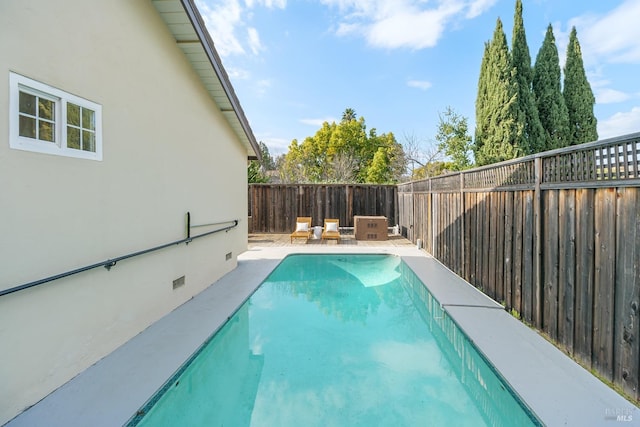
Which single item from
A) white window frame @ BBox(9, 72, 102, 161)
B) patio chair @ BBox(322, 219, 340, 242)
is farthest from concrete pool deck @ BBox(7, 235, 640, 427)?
patio chair @ BBox(322, 219, 340, 242)

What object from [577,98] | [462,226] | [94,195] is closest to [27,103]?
[94,195]

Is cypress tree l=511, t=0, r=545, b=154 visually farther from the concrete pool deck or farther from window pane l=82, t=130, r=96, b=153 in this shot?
window pane l=82, t=130, r=96, b=153

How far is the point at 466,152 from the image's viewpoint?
18.7 meters

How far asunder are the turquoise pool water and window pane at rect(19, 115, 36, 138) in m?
2.62

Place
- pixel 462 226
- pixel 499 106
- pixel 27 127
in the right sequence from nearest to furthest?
pixel 27 127 → pixel 462 226 → pixel 499 106

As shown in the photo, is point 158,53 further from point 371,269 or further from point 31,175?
point 371,269

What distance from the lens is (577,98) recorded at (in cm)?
1555

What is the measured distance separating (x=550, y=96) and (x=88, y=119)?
1856 centimetres

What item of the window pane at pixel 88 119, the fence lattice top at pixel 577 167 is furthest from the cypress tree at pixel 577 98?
the window pane at pixel 88 119

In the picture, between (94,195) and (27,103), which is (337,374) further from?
(27,103)

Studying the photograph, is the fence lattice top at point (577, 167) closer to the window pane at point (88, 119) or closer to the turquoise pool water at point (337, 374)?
the turquoise pool water at point (337, 374)

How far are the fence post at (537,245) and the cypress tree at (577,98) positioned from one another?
49.5 feet

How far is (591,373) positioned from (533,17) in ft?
57.1

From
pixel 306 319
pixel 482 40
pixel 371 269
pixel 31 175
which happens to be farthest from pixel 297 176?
pixel 31 175
